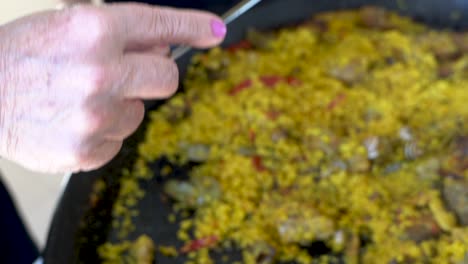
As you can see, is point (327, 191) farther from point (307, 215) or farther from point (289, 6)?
point (289, 6)

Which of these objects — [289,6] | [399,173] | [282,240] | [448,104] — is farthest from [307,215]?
[289,6]

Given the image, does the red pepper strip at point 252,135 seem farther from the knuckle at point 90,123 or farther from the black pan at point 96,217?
the knuckle at point 90,123

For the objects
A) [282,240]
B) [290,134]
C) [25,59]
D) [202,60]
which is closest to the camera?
[25,59]

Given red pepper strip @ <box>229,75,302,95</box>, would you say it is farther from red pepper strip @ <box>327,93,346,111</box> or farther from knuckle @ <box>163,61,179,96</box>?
knuckle @ <box>163,61,179,96</box>

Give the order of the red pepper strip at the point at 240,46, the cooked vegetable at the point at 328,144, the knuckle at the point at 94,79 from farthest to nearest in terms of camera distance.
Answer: the red pepper strip at the point at 240,46 < the cooked vegetable at the point at 328,144 < the knuckle at the point at 94,79

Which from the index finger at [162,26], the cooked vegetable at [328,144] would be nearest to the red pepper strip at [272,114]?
the cooked vegetable at [328,144]

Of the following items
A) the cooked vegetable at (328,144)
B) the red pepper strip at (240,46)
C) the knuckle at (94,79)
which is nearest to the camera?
the knuckle at (94,79)
